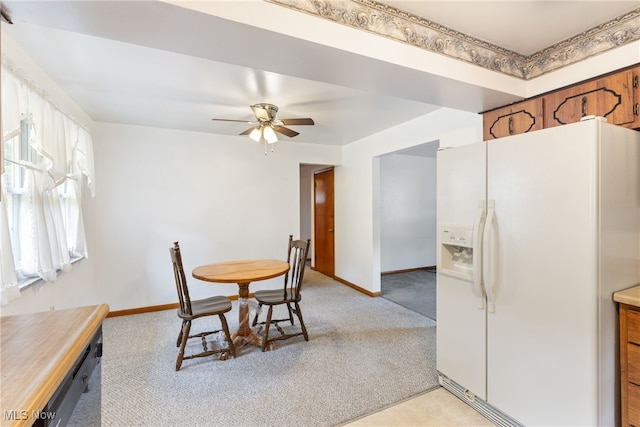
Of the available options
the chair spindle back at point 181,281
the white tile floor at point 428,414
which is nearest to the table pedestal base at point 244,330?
the chair spindle back at point 181,281

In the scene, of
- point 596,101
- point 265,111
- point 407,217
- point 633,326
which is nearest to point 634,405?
point 633,326

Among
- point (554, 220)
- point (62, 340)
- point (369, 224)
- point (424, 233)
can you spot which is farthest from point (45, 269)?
point (424, 233)

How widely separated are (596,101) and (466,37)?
0.88 meters

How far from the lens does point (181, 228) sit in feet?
12.9

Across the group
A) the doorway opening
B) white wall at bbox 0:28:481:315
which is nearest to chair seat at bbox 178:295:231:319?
white wall at bbox 0:28:481:315

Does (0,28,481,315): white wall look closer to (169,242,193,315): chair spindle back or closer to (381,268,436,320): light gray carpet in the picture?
(381,268,436,320): light gray carpet

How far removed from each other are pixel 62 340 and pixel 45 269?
4.81 feet

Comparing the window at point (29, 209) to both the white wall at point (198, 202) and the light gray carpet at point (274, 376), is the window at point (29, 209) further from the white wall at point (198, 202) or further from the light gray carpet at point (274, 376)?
the light gray carpet at point (274, 376)

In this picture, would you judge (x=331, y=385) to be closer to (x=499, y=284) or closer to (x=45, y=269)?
(x=499, y=284)

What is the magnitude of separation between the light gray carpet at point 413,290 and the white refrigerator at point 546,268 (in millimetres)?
1797

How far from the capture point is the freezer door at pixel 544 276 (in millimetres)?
1396

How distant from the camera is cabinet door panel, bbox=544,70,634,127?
5.43 ft

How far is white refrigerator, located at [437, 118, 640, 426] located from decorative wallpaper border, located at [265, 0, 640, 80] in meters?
0.59

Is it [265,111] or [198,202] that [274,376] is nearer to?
[265,111]
